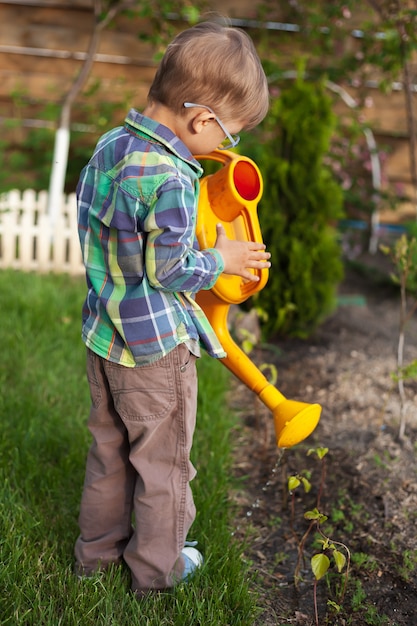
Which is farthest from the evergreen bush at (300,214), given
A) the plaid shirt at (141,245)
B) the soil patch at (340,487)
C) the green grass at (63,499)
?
the plaid shirt at (141,245)

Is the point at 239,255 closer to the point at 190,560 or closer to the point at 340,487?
the point at 190,560

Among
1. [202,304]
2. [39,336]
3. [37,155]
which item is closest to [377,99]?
[37,155]

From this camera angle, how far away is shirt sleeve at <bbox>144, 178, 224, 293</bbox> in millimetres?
1464

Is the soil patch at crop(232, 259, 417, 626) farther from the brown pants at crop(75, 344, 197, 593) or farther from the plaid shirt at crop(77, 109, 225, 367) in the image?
the plaid shirt at crop(77, 109, 225, 367)

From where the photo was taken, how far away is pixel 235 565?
6.34ft

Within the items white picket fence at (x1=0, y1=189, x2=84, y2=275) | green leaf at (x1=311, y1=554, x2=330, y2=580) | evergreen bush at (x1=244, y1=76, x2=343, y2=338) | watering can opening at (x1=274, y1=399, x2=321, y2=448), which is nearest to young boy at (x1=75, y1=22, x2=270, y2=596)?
watering can opening at (x1=274, y1=399, x2=321, y2=448)

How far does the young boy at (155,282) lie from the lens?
58.5 inches

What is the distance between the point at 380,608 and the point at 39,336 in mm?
2109

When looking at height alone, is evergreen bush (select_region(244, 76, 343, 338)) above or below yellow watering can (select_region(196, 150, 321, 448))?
below

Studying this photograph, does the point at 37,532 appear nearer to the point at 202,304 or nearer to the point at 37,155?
the point at 202,304

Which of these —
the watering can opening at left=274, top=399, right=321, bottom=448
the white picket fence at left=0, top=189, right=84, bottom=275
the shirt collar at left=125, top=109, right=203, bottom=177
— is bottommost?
the white picket fence at left=0, top=189, right=84, bottom=275

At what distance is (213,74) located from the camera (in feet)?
4.83

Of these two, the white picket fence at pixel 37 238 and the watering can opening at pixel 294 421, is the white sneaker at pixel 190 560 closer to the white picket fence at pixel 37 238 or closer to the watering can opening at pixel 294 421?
the watering can opening at pixel 294 421

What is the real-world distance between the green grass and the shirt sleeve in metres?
0.81
